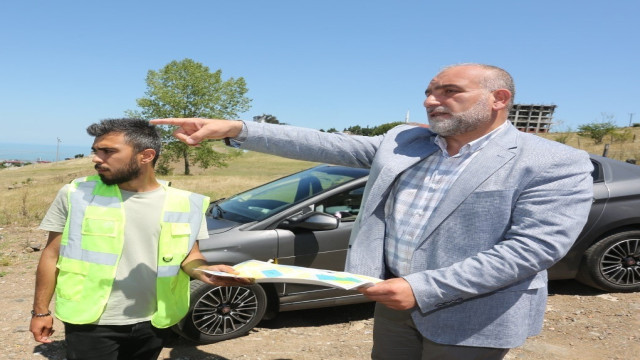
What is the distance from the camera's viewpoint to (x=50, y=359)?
3518 millimetres

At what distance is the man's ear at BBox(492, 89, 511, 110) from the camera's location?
6.38ft

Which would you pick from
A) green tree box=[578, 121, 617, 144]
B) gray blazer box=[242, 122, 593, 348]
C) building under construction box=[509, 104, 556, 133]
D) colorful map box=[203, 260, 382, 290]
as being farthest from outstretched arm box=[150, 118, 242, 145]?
building under construction box=[509, 104, 556, 133]

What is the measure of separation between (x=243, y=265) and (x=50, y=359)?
247 centimetres

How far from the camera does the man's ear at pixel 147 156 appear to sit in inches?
89.9

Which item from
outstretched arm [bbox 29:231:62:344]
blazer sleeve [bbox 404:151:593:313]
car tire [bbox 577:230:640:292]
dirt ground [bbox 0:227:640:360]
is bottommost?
dirt ground [bbox 0:227:640:360]

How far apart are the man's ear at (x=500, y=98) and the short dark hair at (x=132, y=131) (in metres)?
1.60

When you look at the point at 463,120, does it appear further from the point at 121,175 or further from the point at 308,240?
the point at 308,240

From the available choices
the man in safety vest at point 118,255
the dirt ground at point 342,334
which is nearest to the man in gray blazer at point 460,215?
the man in safety vest at point 118,255

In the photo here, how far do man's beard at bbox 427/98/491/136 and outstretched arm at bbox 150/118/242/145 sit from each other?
89 centimetres

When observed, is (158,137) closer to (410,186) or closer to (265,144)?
(265,144)

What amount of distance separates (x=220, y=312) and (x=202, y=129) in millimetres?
2201

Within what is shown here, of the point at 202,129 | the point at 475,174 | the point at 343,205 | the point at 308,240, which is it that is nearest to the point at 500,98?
the point at 475,174

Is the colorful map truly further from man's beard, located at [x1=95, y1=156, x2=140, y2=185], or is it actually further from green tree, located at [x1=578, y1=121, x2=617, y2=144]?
green tree, located at [x1=578, y1=121, x2=617, y2=144]

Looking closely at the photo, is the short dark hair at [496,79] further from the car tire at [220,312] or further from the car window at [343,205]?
the car tire at [220,312]
